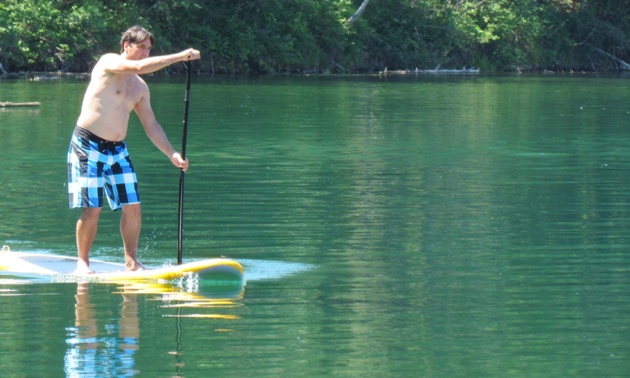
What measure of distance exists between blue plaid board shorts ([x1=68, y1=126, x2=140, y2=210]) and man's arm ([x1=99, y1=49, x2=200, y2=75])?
0.49m

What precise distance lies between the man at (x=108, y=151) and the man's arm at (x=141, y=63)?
0.4 inches

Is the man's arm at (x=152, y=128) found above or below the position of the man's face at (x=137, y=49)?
below

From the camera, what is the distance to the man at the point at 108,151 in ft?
→ 30.0

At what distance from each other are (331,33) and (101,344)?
4910 centimetres

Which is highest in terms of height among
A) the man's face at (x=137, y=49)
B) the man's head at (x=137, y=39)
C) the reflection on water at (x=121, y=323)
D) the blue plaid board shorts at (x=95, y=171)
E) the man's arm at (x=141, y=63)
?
the man's head at (x=137, y=39)

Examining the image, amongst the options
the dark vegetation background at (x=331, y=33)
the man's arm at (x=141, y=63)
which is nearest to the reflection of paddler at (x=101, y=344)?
the man's arm at (x=141, y=63)

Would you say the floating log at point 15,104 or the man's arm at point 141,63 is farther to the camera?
the floating log at point 15,104

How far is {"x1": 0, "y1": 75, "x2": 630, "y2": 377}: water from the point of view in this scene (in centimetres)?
707

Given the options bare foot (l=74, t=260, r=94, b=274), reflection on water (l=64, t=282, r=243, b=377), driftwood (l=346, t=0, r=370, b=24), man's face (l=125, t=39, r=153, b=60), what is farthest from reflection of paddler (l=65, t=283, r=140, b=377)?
driftwood (l=346, t=0, r=370, b=24)

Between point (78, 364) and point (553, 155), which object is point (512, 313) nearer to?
point (78, 364)

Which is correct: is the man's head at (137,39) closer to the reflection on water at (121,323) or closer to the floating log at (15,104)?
the reflection on water at (121,323)

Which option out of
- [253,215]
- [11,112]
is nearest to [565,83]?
[11,112]

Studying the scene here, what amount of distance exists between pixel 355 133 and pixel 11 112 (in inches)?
286

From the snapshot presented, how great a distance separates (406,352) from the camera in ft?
23.3
